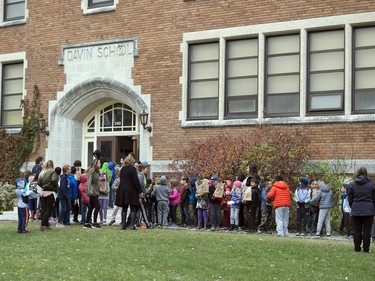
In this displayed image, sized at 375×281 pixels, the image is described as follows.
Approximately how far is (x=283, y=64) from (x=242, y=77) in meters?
1.29

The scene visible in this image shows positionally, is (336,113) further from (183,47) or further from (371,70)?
(183,47)

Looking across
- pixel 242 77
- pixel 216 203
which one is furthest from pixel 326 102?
pixel 216 203

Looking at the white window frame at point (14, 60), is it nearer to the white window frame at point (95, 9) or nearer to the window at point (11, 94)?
the window at point (11, 94)

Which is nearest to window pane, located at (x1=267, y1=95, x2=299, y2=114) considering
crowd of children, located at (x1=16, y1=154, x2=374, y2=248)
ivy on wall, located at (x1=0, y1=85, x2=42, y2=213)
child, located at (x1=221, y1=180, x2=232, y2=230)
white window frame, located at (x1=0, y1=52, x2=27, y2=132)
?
crowd of children, located at (x1=16, y1=154, x2=374, y2=248)

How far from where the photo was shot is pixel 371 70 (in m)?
17.8

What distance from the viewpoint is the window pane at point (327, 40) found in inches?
721

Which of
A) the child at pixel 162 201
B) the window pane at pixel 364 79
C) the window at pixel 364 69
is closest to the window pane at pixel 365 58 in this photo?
the window at pixel 364 69

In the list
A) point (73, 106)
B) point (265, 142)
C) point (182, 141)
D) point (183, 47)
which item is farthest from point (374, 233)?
point (73, 106)

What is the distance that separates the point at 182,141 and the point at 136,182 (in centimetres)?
444

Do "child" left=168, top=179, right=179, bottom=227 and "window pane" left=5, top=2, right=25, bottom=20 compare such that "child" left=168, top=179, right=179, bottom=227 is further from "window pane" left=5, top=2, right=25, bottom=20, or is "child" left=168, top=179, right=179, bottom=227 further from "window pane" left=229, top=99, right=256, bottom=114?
"window pane" left=5, top=2, right=25, bottom=20

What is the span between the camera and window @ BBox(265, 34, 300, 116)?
1892 centimetres

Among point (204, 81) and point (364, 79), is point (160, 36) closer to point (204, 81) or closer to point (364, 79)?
point (204, 81)

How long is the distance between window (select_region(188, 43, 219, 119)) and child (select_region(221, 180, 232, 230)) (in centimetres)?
338

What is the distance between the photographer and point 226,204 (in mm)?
17172
